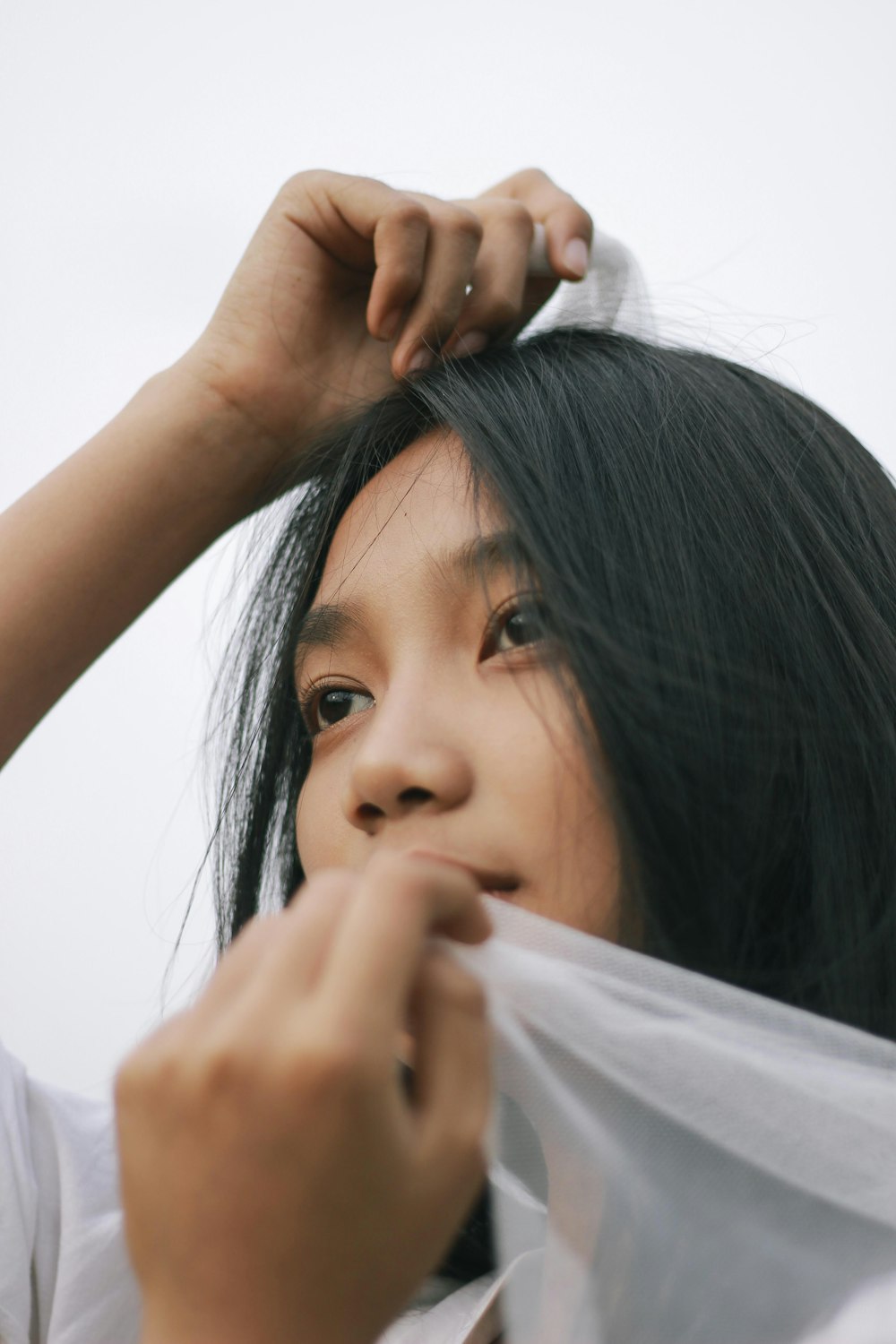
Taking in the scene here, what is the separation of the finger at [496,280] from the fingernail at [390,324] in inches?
2.3

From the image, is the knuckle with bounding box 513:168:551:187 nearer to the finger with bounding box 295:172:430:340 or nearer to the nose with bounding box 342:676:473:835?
the finger with bounding box 295:172:430:340

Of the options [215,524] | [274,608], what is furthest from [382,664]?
[215,524]

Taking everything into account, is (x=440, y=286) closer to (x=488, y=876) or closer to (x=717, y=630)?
(x=717, y=630)

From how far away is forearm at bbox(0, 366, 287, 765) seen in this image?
3.41 ft

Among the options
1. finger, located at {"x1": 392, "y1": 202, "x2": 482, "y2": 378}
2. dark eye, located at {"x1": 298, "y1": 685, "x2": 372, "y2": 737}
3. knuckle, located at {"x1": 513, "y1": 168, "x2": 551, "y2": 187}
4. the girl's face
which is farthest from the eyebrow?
knuckle, located at {"x1": 513, "y1": 168, "x2": 551, "y2": 187}

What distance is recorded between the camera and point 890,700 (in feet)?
2.63

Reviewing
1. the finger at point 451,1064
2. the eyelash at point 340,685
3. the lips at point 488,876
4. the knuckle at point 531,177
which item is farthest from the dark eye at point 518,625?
the knuckle at point 531,177

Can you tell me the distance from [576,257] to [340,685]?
0.52 metres

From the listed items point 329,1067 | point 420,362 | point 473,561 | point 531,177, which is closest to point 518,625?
point 473,561

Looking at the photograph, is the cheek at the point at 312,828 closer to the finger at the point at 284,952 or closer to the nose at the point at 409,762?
the nose at the point at 409,762

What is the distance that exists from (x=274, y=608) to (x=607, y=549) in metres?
0.46

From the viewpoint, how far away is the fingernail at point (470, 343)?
1.04 meters

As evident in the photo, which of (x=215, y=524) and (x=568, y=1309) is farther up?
(x=215, y=524)

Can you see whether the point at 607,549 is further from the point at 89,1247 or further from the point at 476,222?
the point at 89,1247
